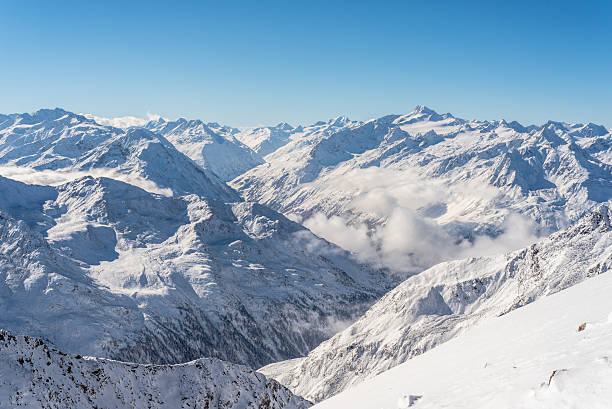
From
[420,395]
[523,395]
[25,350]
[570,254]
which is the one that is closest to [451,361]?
[420,395]

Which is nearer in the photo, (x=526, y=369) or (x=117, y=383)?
(x=526, y=369)

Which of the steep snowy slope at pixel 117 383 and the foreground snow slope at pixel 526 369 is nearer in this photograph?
the foreground snow slope at pixel 526 369

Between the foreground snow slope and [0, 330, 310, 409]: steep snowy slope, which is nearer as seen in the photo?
the foreground snow slope

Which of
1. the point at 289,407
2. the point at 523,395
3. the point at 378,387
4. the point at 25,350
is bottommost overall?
the point at 289,407

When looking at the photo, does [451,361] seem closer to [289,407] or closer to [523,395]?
[523,395]

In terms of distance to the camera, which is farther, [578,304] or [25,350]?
[25,350]
